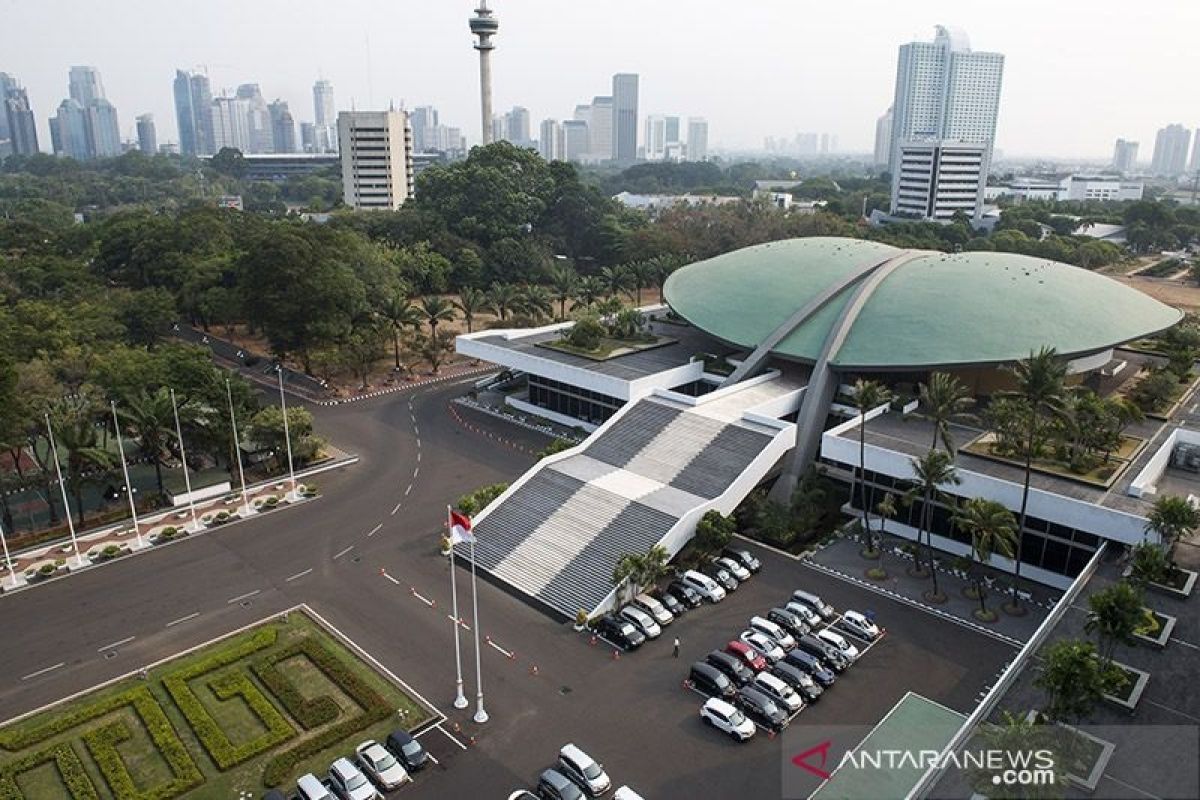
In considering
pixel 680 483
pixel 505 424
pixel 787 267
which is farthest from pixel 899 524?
pixel 505 424

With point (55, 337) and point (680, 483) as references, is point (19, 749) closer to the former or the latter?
point (680, 483)

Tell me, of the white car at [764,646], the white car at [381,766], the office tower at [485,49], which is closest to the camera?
the white car at [381,766]

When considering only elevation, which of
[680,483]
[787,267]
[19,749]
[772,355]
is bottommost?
[19,749]

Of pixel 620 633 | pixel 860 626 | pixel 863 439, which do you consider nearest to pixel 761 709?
pixel 620 633

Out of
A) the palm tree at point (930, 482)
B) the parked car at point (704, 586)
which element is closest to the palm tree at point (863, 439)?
the palm tree at point (930, 482)

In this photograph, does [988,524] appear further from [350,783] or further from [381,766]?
[350,783]

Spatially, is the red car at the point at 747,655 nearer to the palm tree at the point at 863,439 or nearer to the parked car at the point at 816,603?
the parked car at the point at 816,603

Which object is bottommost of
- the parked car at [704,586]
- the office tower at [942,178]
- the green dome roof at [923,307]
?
the parked car at [704,586]
